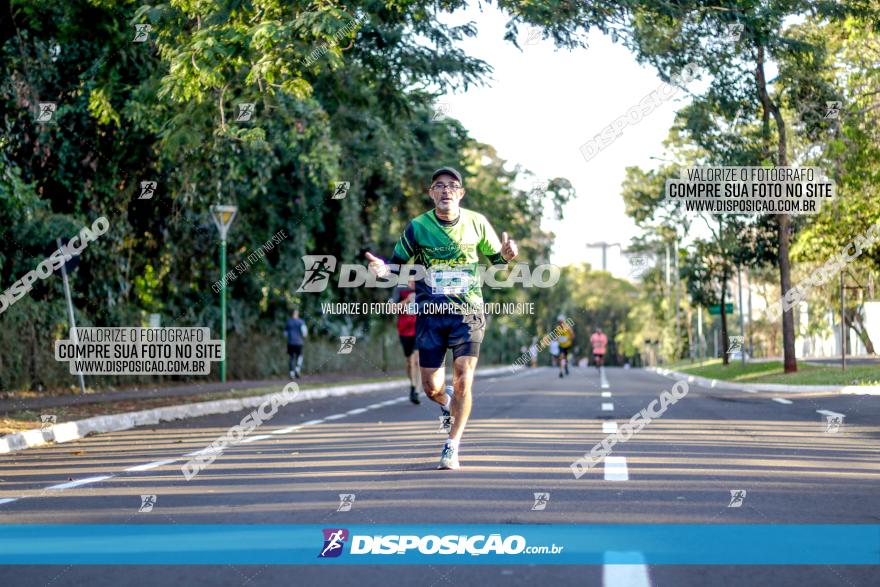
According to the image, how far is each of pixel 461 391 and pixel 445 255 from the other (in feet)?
3.45

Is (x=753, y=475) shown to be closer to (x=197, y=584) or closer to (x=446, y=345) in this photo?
(x=446, y=345)

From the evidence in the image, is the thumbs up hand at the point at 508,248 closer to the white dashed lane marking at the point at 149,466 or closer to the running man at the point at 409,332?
the white dashed lane marking at the point at 149,466

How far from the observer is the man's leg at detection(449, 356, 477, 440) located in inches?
352

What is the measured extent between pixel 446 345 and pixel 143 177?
16881 mm

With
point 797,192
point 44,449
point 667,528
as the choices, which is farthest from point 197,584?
point 797,192
